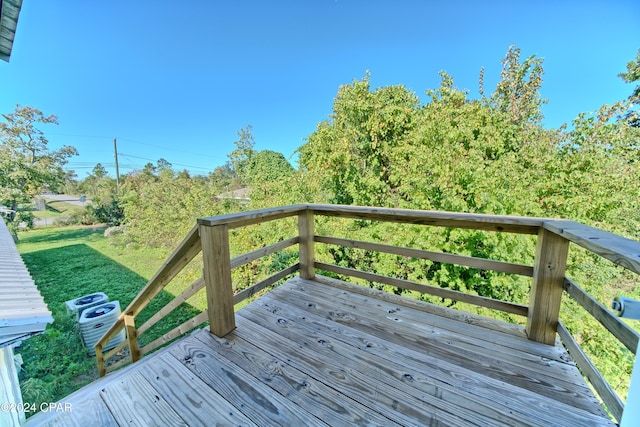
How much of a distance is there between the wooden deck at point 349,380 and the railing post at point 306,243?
74 cm

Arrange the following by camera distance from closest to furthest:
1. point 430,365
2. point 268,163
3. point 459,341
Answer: point 430,365 → point 459,341 → point 268,163

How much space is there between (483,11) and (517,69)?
3.25m

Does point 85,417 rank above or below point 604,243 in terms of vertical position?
below

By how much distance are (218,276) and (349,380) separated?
1048mm

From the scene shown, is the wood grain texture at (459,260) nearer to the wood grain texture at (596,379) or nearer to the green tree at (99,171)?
the wood grain texture at (596,379)

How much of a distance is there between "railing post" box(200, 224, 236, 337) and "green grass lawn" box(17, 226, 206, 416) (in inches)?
149

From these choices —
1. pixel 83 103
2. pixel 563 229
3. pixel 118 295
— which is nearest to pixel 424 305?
pixel 563 229

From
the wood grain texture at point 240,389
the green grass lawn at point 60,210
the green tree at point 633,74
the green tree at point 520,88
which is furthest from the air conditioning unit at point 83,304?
the green tree at point 633,74

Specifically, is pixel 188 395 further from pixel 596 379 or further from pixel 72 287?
pixel 72 287

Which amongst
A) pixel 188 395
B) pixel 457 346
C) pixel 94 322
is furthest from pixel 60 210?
pixel 457 346

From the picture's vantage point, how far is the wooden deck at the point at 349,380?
111 centimetres

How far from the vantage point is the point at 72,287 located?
7238mm

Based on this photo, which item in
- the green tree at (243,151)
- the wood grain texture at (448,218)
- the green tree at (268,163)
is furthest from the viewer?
A: the green tree at (243,151)

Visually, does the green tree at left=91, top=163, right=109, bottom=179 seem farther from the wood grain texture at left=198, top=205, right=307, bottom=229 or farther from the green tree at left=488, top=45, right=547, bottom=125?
the green tree at left=488, top=45, right=547, bottom=125
